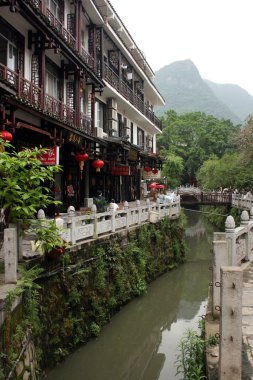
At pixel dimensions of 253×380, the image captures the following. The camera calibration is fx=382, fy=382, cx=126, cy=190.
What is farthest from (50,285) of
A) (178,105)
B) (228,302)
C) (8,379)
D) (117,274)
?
(178,105)

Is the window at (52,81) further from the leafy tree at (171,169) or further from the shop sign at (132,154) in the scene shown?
the leafy tree at (171,169)

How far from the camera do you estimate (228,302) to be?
4.80 metres

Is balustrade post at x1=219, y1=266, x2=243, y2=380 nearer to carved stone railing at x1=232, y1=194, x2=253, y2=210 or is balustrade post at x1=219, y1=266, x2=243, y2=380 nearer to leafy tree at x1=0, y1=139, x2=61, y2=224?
leafy tree at x1=0, y1=139, x2=61, y2=224

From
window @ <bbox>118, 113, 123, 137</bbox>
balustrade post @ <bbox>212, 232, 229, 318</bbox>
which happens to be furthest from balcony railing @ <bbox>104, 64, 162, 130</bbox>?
balustrade post @ <bbox>212, 232, 229, 318</bbox>

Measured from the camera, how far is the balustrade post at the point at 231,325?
4746 mm

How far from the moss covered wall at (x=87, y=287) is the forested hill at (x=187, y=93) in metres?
106

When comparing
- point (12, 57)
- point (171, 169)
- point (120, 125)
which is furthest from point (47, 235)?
point (171, 169)

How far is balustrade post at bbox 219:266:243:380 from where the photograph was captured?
4746mm

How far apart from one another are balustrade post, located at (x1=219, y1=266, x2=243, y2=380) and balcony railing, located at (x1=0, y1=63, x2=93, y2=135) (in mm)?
6332

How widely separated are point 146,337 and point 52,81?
1008 cm

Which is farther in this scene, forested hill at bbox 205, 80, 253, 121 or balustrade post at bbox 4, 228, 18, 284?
forested hill at bbox 205, 80, 253, 121

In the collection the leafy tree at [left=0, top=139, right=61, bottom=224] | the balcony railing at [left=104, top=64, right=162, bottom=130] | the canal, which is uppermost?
the balcony railing at [left=104, top=64, right=162, bottom=130]

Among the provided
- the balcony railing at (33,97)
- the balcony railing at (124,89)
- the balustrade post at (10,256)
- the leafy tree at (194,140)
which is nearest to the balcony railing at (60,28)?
the balcony railing at (33,97)

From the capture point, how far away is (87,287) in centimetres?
1020
